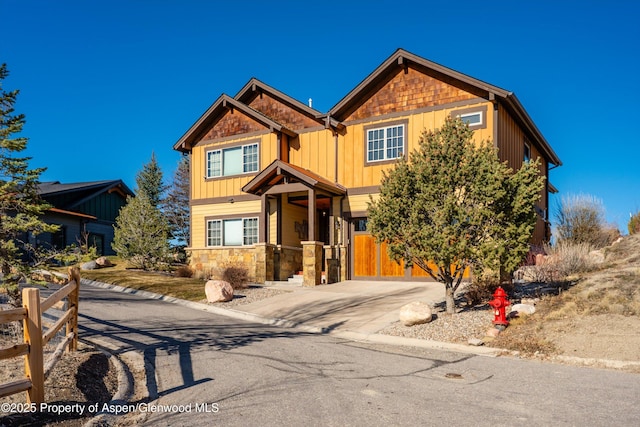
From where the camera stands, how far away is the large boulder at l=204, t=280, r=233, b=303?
52.0ft

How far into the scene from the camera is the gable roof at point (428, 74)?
59.6ft

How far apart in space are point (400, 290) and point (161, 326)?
840 centimetres

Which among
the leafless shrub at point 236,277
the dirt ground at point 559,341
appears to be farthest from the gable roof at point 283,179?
the dirt ground at point 559,341

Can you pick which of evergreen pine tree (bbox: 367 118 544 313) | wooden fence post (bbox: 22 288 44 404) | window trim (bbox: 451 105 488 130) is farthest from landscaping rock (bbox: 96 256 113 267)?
wooden fence post (bbox: 22 288 44 404)

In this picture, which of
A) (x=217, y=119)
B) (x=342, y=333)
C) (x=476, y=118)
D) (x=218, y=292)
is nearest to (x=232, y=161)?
(x=217, y=119)

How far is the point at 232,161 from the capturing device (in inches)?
934

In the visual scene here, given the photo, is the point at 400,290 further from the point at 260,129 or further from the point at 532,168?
the point at 260,129

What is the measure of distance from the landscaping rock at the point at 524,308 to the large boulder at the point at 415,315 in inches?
78.0

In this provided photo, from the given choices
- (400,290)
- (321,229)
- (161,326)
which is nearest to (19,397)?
(161,326)

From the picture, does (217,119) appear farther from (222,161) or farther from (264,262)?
(264,262)

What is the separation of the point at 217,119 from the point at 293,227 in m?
6.45

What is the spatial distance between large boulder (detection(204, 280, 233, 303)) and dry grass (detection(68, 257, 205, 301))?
2.41 feet

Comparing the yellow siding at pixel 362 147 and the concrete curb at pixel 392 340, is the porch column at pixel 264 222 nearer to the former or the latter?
the yellow siding at pixel 362 147

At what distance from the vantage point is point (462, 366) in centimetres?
832
